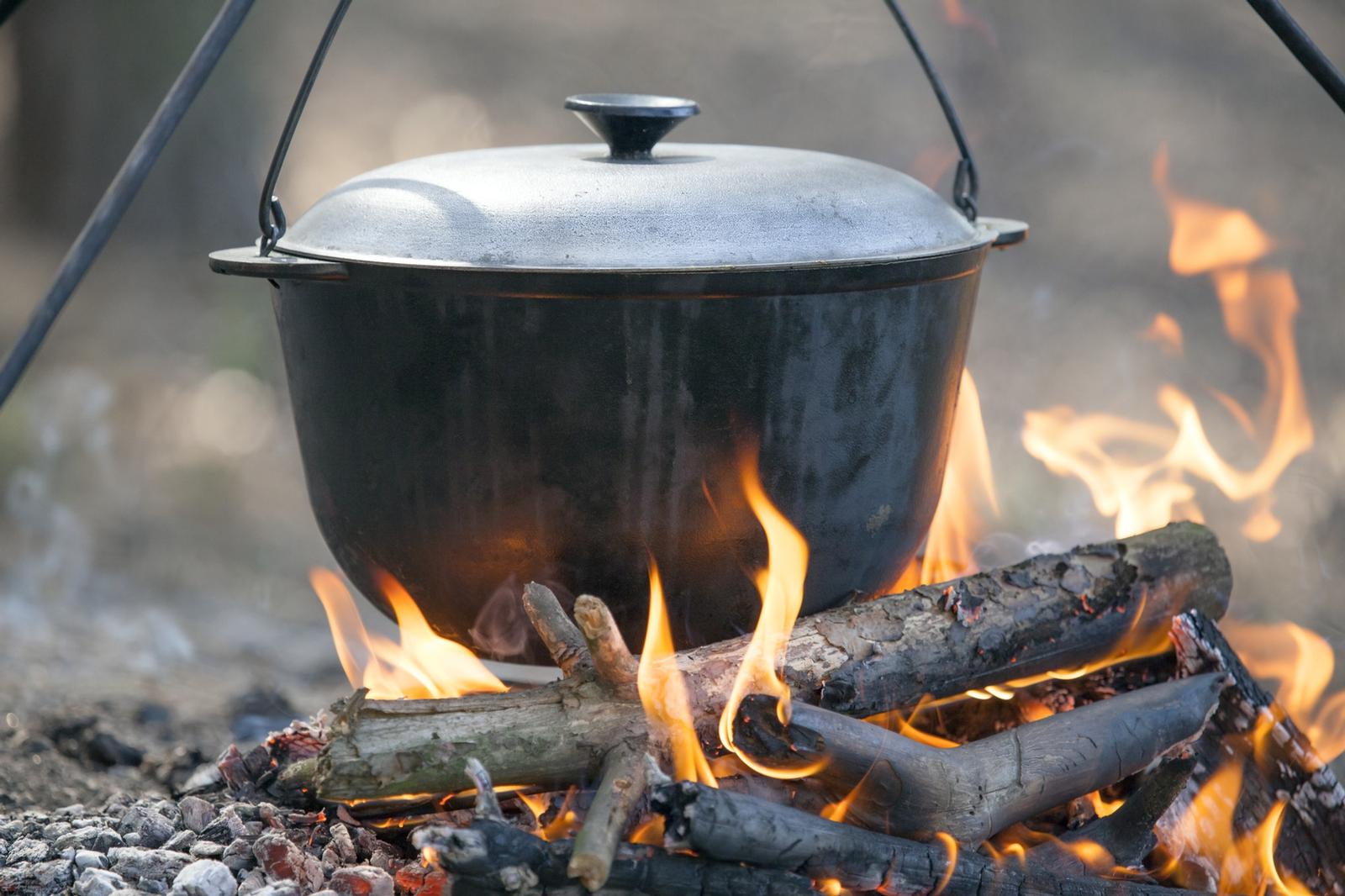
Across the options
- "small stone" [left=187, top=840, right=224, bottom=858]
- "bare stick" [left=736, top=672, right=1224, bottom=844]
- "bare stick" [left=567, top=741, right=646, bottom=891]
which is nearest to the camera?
"bare stick" [left=567, top=741, right=646, bottom=891]

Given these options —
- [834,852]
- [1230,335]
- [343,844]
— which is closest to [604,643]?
[834,852]

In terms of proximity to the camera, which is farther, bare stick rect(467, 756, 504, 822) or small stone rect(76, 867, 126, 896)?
small stone rect(76, 867, 126, 896)

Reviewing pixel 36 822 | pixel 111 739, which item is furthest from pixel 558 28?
pixel 36 822

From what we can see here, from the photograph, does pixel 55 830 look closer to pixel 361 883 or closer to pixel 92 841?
pixel 92 841

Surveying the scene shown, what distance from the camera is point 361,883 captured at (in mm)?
1572

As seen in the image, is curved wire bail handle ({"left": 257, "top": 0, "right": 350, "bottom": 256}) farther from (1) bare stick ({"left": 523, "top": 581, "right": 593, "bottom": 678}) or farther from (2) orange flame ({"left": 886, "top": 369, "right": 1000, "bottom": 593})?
(2) orange flame ({"left": 886, "top": 369, "right": 1000, "bottom": 593})

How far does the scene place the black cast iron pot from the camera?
1622mm

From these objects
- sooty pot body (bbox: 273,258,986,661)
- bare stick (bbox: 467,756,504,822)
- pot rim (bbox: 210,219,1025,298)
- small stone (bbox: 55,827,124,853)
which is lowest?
small stone (bbox: 55,827,124,853)

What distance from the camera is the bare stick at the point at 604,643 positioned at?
149 centimetres

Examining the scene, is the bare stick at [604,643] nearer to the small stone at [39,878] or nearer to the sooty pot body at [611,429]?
the sooty pot body at [611,429]

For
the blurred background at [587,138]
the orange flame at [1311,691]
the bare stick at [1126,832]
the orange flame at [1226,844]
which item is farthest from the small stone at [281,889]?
the blurred background at [587,138]

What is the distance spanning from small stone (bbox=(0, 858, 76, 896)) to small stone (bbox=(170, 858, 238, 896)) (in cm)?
18

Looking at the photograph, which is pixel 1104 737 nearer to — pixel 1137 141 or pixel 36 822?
pixel 36 822

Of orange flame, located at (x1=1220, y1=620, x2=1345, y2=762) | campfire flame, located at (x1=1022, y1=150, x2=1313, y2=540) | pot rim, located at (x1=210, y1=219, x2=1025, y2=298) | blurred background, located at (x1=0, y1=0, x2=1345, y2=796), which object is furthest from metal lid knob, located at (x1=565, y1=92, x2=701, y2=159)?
blurred background, located at (x1=0, y1=0, x2=1345, y2=796)
